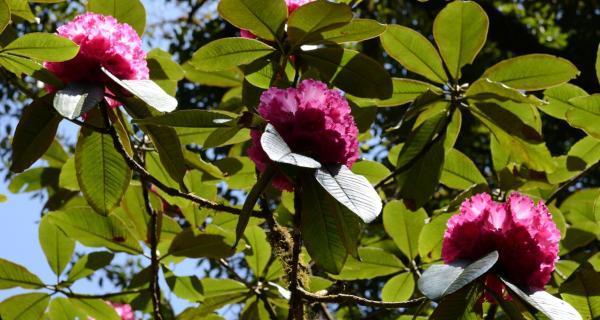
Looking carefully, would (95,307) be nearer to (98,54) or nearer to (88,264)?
(88,264)

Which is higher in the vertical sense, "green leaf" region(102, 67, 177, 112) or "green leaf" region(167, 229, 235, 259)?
"green leaf" region(102, 67, 177, 112)

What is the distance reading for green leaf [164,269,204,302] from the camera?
1.98m

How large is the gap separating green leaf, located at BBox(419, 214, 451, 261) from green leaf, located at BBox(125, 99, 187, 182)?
673 millimetres

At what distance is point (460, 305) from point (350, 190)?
28 centimetres

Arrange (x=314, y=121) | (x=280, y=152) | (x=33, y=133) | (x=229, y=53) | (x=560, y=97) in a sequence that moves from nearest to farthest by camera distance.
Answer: (x=280, y=152), (x=314, y=121), (x=33, y=133), (x=229, y=53), (x=560, y=97)

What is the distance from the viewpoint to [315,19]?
4.65 ft

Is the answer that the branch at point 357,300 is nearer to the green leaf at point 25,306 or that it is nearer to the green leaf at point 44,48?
the green leaf at point 44,48

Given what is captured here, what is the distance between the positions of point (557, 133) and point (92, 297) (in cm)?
325

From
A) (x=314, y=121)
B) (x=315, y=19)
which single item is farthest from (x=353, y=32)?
(x=314, y=121)

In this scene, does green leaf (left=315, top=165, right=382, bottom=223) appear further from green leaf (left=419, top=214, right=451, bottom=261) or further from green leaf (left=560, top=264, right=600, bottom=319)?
green leaf (left=419, top=214, right=451, bottom=261)

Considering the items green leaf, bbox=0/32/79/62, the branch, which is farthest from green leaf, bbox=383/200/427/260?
green leaf, bbox=0/32/79/62

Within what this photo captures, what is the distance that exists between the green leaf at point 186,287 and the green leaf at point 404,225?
1.58ft

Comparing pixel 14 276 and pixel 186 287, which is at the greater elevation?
pixel 14 276

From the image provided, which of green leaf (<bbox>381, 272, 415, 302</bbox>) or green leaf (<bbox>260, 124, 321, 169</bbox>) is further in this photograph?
green leaf (<bbox>381, 272, 415, 302</bbox>)
